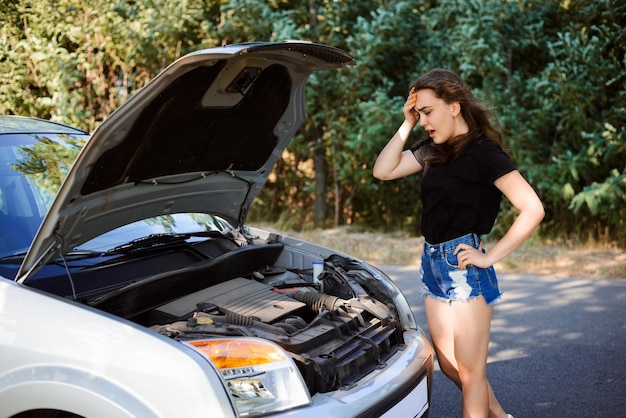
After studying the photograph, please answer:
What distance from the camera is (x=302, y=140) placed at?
10266mm

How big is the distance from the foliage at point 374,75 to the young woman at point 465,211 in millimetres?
5211

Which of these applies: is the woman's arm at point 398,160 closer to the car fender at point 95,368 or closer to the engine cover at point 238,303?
the engine cover at point 238,303

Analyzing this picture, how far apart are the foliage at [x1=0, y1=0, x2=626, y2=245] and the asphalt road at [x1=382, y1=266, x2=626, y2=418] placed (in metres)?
1.74

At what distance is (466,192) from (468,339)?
666 mm

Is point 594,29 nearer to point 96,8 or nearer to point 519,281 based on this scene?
point 519,281

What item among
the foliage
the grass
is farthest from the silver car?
the foliage

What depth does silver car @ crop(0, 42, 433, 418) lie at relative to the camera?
2.17 meters

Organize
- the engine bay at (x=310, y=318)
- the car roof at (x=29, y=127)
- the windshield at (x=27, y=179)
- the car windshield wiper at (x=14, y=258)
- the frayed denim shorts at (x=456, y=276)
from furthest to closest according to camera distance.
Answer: the car roof at (x=29, y=127), the windshield at (x=27, y=179), the frayed denim shorts at (x=456, y=276), the car windshield wiper at (x=14, y=258), the engine bay at (x=310, y=318)

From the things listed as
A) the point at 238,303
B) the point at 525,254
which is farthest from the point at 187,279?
the point at 525,254

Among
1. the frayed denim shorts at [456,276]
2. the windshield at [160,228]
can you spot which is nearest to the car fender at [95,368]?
the windshield at [160,228]

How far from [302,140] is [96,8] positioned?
12.5 ft

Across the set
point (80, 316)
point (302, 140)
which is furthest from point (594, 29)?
point (80, 316)

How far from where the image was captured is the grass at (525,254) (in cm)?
711

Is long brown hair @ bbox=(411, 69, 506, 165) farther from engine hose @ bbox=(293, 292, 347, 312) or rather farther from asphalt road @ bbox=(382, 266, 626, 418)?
asphalt road @ bbox=(382, 266, 626, 418)
